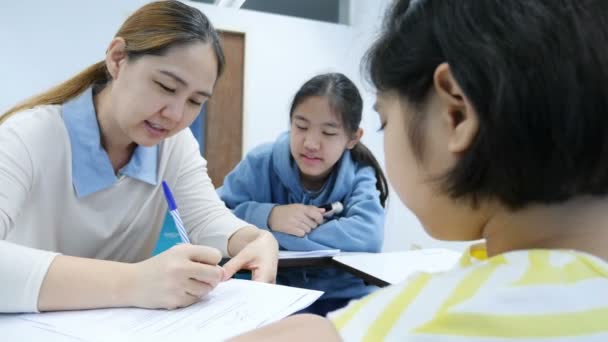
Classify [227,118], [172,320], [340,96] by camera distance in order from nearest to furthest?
1. [172,320]
2. [340,96]
3. [227,118]

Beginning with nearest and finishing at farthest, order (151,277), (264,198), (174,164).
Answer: (151,277) → (174,164) → (264,198)

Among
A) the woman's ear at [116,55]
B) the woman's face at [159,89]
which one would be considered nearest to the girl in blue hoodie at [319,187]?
the woman's face at [159,89]

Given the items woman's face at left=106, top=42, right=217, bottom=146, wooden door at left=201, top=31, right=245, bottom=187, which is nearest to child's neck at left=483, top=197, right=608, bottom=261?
woman's face at left=106, top=42, right=217, bottom=146

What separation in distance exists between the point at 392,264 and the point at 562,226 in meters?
0.71

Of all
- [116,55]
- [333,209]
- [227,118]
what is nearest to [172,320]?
[116,55]

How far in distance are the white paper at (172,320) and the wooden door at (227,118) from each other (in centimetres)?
193

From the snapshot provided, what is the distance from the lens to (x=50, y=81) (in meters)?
2.18

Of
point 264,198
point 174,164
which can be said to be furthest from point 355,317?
point 264,198

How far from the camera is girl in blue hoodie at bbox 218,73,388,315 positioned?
114 cm

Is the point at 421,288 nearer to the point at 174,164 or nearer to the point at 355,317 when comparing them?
the point at 355,317

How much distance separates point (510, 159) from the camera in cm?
29

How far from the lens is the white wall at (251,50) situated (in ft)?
6.97

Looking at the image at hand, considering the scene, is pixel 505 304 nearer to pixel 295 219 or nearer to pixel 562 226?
pixel 562 226

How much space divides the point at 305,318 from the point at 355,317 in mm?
162
